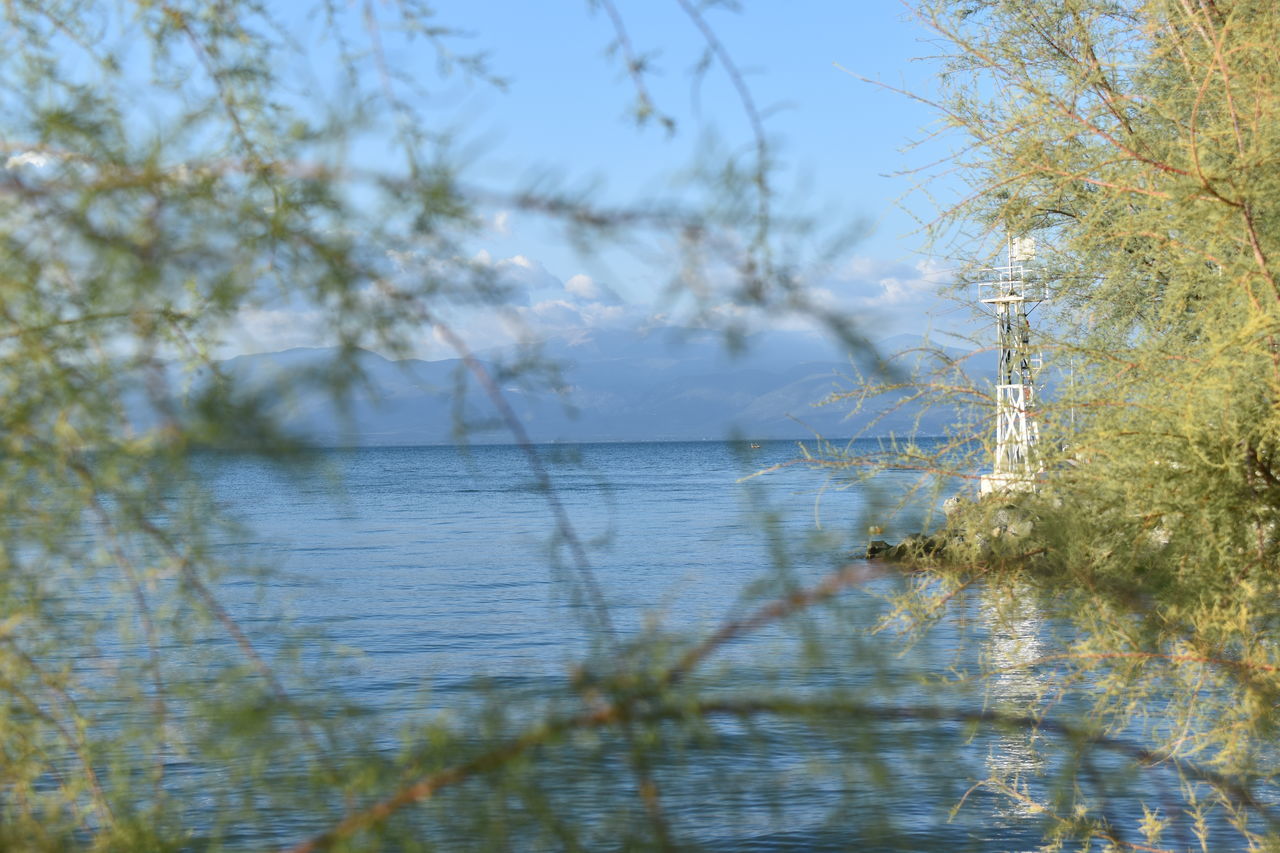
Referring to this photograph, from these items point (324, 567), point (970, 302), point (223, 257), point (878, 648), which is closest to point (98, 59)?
point (223, 257)

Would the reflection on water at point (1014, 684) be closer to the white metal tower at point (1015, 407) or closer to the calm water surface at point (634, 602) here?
the calm water surface at point (634, 602)

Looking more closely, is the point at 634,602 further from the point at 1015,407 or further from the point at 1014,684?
the point at 1015,407

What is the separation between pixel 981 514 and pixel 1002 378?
572 mm

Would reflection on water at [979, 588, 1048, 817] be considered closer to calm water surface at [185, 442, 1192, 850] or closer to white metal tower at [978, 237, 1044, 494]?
calm water surface at [185, 442, 1192, 850]

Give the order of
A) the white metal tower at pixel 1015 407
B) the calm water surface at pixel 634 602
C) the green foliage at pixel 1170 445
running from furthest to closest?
1. the white metal tower at pixel 1015 407
2. the green foliage at pixel 1170 445
3. the calm water surface at pixel 634 602

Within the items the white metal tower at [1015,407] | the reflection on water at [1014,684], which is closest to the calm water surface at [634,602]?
the reflection on water at [1014,684]

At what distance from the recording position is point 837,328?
140cm

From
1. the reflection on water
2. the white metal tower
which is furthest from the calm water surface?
the white metal tower

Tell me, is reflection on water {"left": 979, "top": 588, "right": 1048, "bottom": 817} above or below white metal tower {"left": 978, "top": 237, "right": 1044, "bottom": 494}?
below

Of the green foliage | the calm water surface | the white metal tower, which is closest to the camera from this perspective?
the calm water surface

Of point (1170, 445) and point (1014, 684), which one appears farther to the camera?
point (1014, 684)

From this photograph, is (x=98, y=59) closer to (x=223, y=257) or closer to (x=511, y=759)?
(x=223, y=257)

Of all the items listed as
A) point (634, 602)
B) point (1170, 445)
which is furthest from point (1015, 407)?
point (634, 602)

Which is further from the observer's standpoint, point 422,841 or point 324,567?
point 324,567
